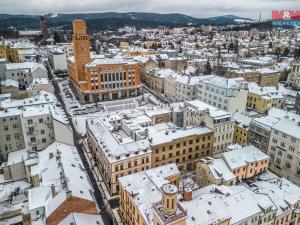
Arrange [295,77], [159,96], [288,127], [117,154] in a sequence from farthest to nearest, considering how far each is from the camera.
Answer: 1. [295,77]
2. [159,96]
3. [288,127]
4. [117,154]

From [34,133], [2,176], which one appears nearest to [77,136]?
[34,133]

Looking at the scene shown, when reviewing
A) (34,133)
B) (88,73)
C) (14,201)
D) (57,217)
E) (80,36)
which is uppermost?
(80,36)

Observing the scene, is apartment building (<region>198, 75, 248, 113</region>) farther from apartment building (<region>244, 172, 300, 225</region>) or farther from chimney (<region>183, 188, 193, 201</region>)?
chimney (<region>183, 188, 193, 201</region>)

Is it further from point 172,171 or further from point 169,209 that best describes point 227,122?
point 169,209

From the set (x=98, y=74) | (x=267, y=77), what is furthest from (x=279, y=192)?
(x=267, y=77)

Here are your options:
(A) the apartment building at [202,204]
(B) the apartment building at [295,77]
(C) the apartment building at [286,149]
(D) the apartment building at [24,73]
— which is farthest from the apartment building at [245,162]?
(D) the apartment building at [24,73]

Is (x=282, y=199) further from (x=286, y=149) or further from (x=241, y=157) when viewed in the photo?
(x=286, y=149)
